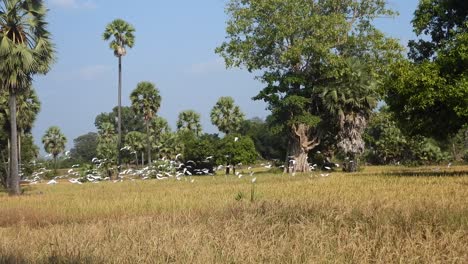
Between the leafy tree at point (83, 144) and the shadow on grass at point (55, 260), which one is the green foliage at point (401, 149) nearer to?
the shadow on grass at point (55, 260)

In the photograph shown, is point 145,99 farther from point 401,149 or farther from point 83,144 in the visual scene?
point 83,144

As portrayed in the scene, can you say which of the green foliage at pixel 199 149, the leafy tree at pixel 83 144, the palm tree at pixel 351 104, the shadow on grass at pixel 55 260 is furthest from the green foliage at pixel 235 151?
the leafy tree at pixel 83 144

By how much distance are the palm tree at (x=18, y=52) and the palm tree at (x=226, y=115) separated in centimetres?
5008

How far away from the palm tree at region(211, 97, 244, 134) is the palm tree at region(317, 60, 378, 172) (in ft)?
103

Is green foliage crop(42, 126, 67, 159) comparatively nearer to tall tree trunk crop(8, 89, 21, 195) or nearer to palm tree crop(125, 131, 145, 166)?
palm tree crop(125, 131, 145, 166)

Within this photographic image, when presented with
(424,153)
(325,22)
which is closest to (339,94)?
(325,22)

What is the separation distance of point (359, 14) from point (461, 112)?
86.2 ft

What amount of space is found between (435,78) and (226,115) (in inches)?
2275

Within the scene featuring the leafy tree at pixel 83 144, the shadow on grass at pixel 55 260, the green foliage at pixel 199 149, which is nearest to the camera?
the shadow on grass at pixel 55 260

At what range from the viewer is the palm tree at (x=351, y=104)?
44.9m

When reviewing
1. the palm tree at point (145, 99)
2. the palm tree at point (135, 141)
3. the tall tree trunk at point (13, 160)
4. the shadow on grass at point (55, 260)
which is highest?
the palm tree at point (145, 99)

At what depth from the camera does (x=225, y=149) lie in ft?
219

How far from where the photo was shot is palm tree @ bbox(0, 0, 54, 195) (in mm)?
26578

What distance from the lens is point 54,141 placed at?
261 feet
